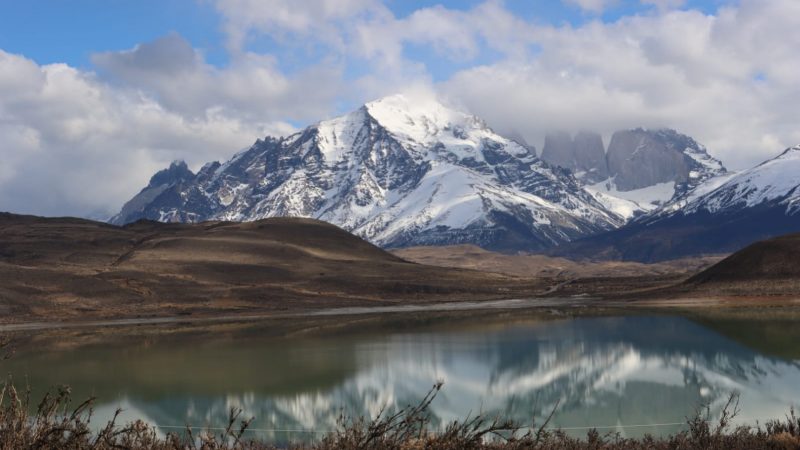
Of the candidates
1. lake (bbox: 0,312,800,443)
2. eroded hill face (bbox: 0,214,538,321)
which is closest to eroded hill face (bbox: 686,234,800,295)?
lake (bbox: 0,312,800,443)

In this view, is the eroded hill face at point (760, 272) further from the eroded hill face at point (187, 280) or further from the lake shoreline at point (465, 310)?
the eroded hill face at point (187, 280)

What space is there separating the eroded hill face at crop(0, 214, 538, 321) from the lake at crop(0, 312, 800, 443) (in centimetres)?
4289

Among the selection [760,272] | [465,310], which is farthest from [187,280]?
[760,272]

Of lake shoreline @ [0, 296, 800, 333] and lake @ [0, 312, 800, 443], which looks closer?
lake @ [0, 312, 800, 443]

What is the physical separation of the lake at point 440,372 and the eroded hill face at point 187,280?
42.9 m

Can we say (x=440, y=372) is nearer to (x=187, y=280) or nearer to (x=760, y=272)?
(x=760, y=272)

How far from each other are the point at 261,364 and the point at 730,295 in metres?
86.4

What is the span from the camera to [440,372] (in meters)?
55.0

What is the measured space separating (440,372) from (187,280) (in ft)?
364

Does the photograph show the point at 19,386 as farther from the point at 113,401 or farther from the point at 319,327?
the point at 319,327

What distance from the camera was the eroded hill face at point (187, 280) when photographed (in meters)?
132

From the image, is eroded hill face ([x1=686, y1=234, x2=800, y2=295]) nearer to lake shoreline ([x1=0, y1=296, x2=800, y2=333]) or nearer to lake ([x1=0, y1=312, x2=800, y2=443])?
lake shoreline ([x1=0, y1=296, x2=800, y2=333])

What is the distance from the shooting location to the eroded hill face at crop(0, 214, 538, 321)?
13175 cm

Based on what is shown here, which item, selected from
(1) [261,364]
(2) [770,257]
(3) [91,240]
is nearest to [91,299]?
(3) [91,240]
